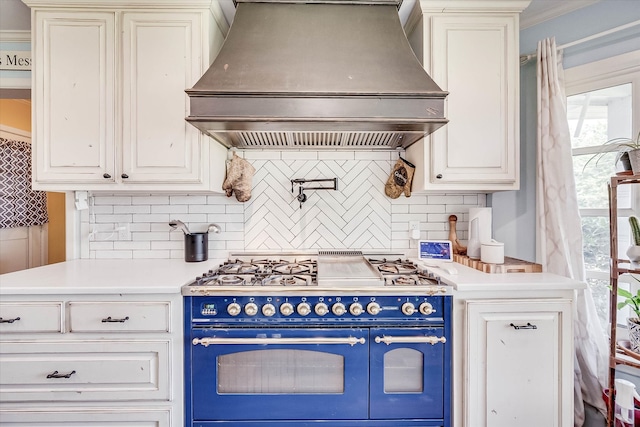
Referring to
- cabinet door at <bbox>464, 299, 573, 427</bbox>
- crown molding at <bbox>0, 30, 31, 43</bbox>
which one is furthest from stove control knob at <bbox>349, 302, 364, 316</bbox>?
crown molding at <bbox>0, 30, 31, 43</bbox>

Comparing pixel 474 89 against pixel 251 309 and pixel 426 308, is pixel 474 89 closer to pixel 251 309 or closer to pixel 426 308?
pixel 426 308

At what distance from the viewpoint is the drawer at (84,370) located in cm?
134

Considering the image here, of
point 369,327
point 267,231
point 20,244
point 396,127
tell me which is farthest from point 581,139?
point 20,244


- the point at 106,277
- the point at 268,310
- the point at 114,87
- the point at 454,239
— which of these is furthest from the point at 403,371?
the point at 114,87

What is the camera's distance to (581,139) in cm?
193

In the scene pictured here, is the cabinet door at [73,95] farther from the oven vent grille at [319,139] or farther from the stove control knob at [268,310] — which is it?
the stove control knob at [268,310]

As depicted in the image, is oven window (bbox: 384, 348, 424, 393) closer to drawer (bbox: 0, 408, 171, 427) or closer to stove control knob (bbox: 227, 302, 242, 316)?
stove control knob (bbox: 227, 302, 242, 316)

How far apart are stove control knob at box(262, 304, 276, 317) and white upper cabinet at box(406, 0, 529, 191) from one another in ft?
3.77

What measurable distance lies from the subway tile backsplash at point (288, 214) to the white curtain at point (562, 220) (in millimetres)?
419

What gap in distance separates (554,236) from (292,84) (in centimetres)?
184

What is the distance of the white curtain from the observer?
1772 mm

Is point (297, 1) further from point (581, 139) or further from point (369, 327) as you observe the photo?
point (581, 139)

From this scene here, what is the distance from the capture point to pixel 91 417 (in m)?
1.37

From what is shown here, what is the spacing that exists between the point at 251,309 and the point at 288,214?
0.87m
